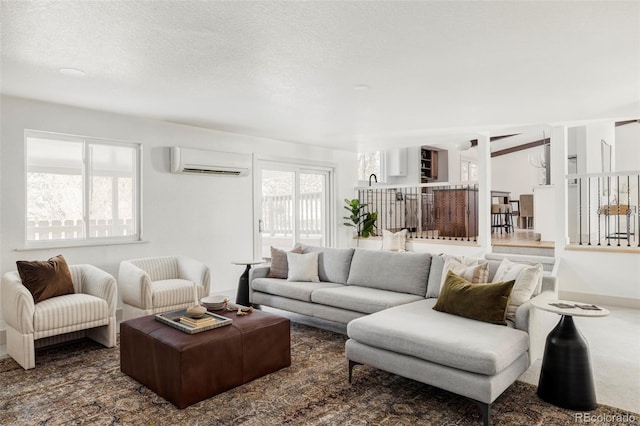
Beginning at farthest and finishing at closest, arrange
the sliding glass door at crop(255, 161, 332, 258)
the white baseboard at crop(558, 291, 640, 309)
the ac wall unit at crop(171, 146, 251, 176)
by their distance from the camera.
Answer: the sliding glass door at crop(255, 161, 332, 258) < the ac wall unit at crop(171, 146, 251, 176) < the white baseboard at crop(558, 291, 640, 309)

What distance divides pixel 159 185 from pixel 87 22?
9.60 ft

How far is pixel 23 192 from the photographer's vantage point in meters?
4.15

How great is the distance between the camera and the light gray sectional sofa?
2398mm

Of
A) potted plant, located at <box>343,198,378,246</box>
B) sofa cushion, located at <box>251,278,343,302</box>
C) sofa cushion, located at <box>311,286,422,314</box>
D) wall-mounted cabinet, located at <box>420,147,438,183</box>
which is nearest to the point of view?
sofa cushion, located at <box>311,286,422,314</box>

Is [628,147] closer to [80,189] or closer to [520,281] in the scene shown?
[520,281]

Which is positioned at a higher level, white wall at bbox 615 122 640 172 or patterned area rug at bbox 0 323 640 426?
white wall at bbox 615 122 640 172

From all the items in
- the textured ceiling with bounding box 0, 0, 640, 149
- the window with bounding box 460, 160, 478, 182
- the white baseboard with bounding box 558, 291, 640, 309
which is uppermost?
the window with bounding box 460, 160, 478, 182

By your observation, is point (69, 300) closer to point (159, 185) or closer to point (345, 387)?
point (159, 185)

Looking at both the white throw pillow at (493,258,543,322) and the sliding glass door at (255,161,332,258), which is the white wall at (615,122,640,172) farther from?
the white throw pillow at (493,258,543,322)

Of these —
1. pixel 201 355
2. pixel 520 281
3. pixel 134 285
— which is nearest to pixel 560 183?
pixel 520 281

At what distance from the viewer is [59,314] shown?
3471mm

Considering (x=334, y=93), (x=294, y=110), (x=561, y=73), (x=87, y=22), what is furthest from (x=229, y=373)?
(x=561, y=73)

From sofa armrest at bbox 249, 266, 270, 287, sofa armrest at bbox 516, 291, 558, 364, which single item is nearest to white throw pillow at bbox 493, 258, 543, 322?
sofa armrest at bbox 516, 291, 558, 364

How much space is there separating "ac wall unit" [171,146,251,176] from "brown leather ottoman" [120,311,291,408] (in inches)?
98.6
